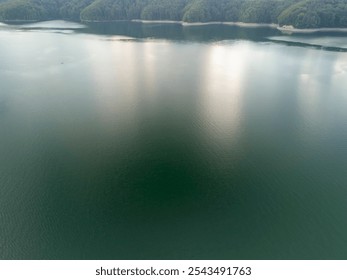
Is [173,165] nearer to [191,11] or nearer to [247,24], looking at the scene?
[247,24]

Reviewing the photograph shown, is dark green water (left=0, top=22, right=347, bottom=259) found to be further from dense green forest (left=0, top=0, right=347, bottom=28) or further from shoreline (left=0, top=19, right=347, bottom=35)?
dense green forest (left=0, top=0, right=347, bottom=28)

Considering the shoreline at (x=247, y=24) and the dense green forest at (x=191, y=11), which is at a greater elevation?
the dense green forest at (x=191, y=11)

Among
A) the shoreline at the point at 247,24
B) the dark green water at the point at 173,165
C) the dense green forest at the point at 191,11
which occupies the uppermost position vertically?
the dense green forest at the point at 191,11

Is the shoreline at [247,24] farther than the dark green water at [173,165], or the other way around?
the shoreline at [247,24]

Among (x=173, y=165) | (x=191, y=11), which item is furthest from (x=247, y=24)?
(x=173, y=165)

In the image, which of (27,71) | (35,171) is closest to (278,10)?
(27,71)

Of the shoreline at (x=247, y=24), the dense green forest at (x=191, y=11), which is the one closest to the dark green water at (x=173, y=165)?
the shoreline at (x=247, y=24)

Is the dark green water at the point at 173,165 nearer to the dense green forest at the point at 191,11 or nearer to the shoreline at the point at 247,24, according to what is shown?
the shoreline at the point at 247,24
